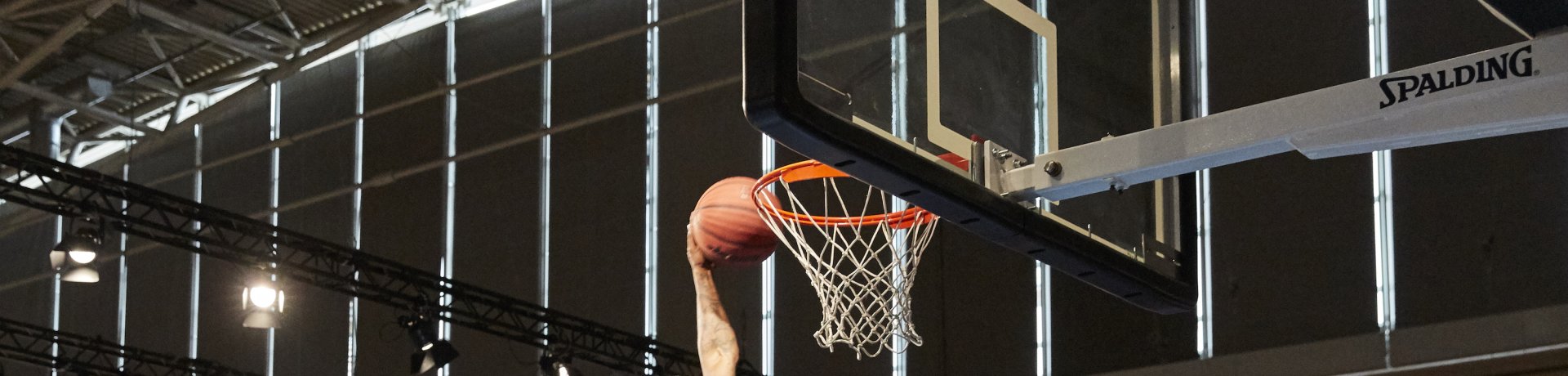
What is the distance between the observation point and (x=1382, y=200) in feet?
30.5

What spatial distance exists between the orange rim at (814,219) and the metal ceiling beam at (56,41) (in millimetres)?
9237

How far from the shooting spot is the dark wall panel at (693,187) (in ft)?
39.2

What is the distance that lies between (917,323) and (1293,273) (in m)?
2.50

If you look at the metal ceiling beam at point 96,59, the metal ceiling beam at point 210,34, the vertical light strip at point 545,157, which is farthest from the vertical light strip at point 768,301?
the metal ceiling beam at point 96,59

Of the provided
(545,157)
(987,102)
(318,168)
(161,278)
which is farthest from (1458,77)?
(161,278)

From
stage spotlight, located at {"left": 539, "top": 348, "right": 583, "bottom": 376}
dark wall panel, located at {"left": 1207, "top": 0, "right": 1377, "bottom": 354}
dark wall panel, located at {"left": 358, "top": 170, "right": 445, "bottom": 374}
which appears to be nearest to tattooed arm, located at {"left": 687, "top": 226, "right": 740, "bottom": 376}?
dark wall panel, located at {"left": 1207, "top": 0, "right": 1377, "bottom": 354}

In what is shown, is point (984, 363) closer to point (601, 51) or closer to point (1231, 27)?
point (1231, 27)

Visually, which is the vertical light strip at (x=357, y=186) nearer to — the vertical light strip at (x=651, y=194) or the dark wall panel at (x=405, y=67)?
the dark wall panel at (x=405, y=67)

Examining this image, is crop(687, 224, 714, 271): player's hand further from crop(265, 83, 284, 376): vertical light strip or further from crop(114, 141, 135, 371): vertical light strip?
crop(114, 141, 135, 371): vertical light strip

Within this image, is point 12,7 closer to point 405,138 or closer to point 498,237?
point 405,138

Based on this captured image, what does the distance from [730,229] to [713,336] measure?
36 centimetres

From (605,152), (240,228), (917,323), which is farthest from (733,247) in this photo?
(605,152)

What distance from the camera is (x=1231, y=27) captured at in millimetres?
9953

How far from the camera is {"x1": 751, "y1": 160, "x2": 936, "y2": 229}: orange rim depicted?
4.93 meters
